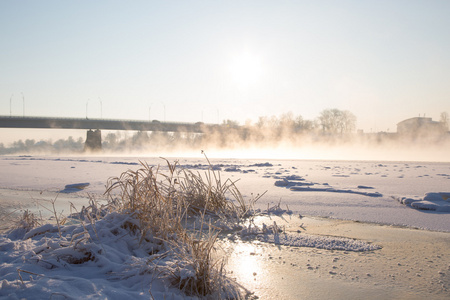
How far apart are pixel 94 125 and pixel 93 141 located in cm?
448

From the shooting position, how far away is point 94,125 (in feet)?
164

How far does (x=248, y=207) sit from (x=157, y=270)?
203 centimetres

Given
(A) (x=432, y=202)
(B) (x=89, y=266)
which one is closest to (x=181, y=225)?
(B) (x=89, y=266)

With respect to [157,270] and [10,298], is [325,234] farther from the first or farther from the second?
[10,298]

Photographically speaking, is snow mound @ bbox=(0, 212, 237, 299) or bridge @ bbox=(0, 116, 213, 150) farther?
bridge @ bbox=(0, 116, 213, 150)

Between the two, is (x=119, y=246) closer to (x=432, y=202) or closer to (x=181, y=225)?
(x=181, y=225)

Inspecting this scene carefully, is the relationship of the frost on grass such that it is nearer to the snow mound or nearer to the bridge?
the snow mound

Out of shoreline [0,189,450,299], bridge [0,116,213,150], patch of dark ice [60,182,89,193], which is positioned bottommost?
patch of dark ice [60,182,89,193]

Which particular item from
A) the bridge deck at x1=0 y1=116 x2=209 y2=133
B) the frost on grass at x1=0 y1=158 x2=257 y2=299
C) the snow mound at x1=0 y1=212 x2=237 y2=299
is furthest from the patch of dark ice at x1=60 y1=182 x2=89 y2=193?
the bridge deck at x1=0 y1=116 x2=209 y2=133

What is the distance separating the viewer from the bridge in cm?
4419

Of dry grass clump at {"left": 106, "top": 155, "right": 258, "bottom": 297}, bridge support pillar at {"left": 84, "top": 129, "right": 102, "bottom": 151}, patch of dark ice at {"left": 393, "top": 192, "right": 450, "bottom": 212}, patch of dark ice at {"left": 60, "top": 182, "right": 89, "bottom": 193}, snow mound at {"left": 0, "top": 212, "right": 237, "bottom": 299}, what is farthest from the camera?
bridge support pillar at {"left": 84, "top": 129, "right": 102, "bottom": 151}

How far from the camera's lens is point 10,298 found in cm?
132

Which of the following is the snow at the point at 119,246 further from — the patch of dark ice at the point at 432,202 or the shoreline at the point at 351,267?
the shoreline at the point at 351,267

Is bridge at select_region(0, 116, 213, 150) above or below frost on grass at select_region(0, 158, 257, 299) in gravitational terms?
above
